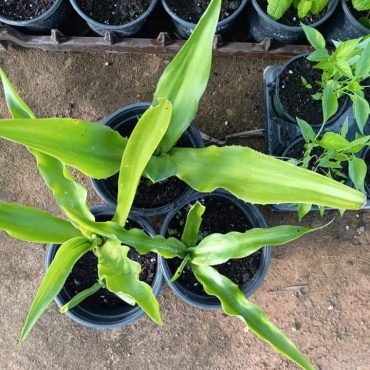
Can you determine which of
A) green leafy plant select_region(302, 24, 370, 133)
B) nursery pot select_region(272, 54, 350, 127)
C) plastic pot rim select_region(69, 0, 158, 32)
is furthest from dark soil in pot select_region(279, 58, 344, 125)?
plastic pot rim select_region(69, 0, 158, 32)

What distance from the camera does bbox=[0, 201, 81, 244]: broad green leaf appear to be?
103cm

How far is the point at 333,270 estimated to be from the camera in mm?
1640

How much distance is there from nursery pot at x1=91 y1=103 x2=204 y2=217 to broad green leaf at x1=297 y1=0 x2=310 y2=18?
391mm

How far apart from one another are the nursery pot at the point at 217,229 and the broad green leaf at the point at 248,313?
0.69ft

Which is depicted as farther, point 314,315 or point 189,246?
point 314,315

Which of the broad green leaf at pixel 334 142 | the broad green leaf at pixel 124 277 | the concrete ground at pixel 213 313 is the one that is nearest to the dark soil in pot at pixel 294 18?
the concrete ground at pixel 213 313

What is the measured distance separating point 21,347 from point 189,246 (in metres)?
0.72

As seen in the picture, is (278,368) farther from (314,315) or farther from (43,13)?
(43,13)

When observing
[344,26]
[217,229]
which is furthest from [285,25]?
[217,229]

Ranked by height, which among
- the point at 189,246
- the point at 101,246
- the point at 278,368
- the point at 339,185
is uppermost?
the point at 339,185

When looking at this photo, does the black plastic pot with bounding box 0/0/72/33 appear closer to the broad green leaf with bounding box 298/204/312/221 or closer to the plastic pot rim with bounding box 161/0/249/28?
the plastic pot rim with bounding box 161/0/249/28

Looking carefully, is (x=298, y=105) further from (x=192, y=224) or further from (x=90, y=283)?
(x=90, y=283)

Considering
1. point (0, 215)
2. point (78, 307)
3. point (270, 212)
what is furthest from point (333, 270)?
point (0, 215)

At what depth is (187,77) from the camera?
3.51ft
